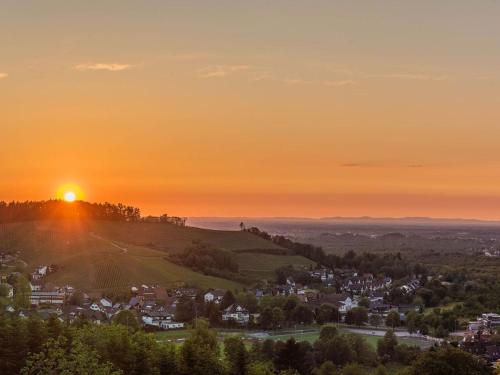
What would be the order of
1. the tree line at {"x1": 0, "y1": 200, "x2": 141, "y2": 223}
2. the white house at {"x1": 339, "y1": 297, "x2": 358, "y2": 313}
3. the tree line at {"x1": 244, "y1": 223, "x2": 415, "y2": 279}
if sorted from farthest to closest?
the tree line at {"x1": 0, "y1": 200, "x2": 141, "y2": 223}
the tree line at {"x1": 244, "y1": 223, "x2": 415, "y2": 279}
the white house at {"x1": 339, "y1": 297, "x2": 358, "y2": 313}

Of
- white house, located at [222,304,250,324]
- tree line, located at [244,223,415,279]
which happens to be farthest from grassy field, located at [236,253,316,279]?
white house, located at [222,304,250,324]

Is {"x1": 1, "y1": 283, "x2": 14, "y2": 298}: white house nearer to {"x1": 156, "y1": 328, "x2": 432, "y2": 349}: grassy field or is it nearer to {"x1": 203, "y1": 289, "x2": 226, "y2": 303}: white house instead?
{"x1": 156, "y1": 328, "x2": 432, "y2": 349}: grassy field

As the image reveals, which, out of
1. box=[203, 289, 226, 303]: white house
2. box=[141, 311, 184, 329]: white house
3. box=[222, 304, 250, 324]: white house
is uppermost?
box=[203, 289, 226, 303]: white house

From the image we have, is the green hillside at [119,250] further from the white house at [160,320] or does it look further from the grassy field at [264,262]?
the white house at [160,320]

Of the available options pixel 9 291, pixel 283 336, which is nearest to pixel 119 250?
pixel 9 291

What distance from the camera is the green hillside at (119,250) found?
83.4 meters

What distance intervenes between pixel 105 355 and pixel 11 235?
85.3 m

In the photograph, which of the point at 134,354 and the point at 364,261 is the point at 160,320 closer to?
the point at 134,354

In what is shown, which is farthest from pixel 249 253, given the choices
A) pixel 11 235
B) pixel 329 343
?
pixel 329 343

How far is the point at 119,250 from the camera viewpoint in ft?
320

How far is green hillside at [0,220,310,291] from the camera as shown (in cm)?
8344

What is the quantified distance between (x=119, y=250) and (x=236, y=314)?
3833 centimetres

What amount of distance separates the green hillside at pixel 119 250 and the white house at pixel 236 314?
1797 centimetres

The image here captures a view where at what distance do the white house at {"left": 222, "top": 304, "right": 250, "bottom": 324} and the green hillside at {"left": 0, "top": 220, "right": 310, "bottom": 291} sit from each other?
18.0m
